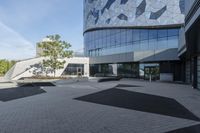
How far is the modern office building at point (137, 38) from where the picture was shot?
36062mm

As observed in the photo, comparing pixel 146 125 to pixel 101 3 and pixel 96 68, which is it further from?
pixel 101 3

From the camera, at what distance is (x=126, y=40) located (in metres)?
44.8

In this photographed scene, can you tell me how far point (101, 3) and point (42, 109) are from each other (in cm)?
4600

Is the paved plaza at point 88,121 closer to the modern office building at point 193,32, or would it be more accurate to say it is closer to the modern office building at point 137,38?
the modern office building at point 193,32

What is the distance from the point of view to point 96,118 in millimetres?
8898

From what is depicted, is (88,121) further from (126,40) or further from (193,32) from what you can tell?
(126,40)

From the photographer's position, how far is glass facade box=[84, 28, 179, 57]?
121 feet

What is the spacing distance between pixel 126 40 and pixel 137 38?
10.0ft

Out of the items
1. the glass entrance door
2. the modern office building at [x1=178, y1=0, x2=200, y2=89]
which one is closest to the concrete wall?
the glass entrance door

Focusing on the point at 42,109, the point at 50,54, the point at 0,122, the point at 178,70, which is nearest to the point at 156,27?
the point at 178,70

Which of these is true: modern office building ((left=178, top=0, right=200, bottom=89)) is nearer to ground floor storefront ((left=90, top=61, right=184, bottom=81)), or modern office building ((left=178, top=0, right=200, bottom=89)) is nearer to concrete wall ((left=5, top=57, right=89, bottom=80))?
ground floor storefront ((left=90, top=61, right=184, bottom=81))

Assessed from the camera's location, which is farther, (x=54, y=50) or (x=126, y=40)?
(x=126, y=40)

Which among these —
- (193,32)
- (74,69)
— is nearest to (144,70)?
(74,69)

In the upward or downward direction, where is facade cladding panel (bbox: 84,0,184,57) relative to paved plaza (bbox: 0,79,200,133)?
upward
